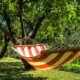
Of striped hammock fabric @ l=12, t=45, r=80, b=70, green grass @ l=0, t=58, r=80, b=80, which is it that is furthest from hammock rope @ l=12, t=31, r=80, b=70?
green grass @ l=0, t=58, r=80, b=80

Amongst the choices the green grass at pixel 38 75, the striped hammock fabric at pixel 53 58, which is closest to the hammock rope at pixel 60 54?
the striped hammock fabric at pixel 53 58

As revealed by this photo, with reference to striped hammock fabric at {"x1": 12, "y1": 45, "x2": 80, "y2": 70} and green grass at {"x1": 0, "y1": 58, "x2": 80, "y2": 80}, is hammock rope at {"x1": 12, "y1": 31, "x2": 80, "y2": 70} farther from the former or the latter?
green grass at {"x1": 0, "y1": 58, "x2": 80, "y2": 80}

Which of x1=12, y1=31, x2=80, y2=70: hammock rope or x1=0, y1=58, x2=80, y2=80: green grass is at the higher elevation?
x1=12, y1=31, x2=80, y2=70: hammock rope

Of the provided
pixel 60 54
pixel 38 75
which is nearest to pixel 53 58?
pixel 60 54

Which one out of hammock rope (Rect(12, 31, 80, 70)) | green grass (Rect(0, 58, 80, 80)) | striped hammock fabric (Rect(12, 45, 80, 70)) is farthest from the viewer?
green grass (Rect(0, 58, 80, 80))

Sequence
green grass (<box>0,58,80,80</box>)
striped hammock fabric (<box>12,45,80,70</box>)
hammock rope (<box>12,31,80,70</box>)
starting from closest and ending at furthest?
hammock rope (<box>12,31,80,70</box>), striped hammock fabric (<box>12,45,80,70</box>), green grass (<box>0,58,80,80</box>)

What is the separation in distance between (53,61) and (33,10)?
15.8ft

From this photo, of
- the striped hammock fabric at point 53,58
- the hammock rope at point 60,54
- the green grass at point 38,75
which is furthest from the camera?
the green grass at point 38,75

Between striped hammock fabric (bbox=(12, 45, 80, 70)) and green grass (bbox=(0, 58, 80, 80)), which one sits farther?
green grass (bbox=(0, 58, 80, 80))

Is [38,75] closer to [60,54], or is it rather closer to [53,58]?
[53,58]

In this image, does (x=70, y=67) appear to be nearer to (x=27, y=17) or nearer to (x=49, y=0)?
(x=49, y=0)

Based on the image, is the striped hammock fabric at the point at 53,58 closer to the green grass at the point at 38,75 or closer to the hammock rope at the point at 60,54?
the hammock rope at the point at 60,54

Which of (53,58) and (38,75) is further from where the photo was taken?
(38,75)

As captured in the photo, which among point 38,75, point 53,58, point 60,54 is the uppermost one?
point 60,54
